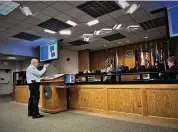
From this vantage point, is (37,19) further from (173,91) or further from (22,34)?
(173,91)

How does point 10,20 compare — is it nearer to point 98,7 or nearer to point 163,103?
point 98,7

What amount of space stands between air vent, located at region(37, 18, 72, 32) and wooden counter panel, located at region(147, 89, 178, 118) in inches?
145

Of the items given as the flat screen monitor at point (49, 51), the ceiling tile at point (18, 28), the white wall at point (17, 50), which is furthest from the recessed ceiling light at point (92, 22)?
the white wall at point (17, 50)

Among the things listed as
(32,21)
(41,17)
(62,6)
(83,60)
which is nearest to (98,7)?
(62,6)

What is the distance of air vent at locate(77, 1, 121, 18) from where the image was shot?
409cm

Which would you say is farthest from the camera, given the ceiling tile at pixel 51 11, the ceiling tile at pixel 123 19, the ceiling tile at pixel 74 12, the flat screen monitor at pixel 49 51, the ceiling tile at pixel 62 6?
the flat screen monitor at pixel 49 51

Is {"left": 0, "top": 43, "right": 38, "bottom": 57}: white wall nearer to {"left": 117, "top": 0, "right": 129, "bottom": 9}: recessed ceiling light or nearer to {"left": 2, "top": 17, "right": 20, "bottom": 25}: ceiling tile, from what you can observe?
{"left": 2, "top": 17, "right": 20, "bottom": 25}: ceiling tile

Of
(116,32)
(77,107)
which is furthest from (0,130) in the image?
(116,32)

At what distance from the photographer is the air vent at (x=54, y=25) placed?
5.19 meters

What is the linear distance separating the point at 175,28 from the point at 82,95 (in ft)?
9.95

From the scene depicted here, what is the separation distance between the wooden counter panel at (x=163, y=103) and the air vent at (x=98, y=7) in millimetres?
2501

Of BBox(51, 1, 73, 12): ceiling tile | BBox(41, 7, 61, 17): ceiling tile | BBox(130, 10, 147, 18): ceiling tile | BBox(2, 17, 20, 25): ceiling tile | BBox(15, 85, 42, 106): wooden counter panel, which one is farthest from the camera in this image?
BBox(15, 85, 42, 106): wooden counter panel

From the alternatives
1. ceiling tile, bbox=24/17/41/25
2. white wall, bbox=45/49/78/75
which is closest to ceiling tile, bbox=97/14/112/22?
ceiling tile, bbox=24/17/41/25

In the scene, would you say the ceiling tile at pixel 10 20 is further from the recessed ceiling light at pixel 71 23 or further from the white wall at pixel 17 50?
the white wall at pixel 17 50
